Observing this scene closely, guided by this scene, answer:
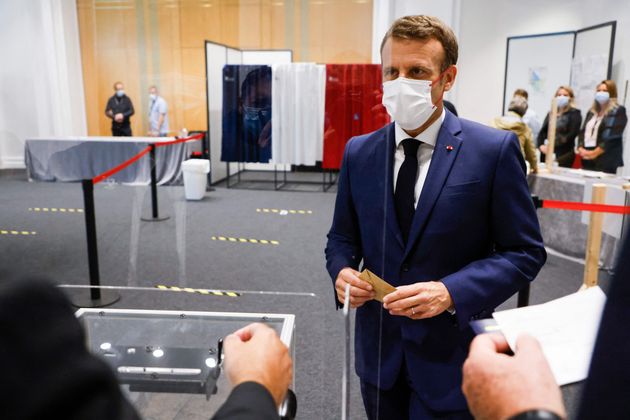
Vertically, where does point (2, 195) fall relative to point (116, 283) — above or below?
above

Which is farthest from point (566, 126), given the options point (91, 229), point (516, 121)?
point (91, 229)

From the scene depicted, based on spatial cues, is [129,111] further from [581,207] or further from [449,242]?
[581,207]

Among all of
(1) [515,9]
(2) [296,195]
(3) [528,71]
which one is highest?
(1) [515,9]

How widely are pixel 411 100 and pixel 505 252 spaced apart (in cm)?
40

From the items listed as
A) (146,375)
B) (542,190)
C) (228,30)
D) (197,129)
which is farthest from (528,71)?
(146,375)

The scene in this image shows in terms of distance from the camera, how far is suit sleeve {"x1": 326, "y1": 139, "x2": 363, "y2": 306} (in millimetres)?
1290

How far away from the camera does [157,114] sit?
283cm

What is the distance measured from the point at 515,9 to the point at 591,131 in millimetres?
1714

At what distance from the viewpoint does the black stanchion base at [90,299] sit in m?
3.27

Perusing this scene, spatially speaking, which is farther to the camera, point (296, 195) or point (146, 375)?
point (296, 195)

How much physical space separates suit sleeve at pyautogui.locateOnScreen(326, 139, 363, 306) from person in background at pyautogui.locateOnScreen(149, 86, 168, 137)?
1486 mm

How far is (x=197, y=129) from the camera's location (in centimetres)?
266

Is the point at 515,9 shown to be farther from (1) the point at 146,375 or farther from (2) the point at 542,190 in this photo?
(1) the point at 146,375

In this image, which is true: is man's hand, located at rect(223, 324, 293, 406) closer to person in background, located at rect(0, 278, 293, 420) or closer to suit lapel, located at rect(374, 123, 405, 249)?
person in background, located at rect(0, 278, 293, 420)
